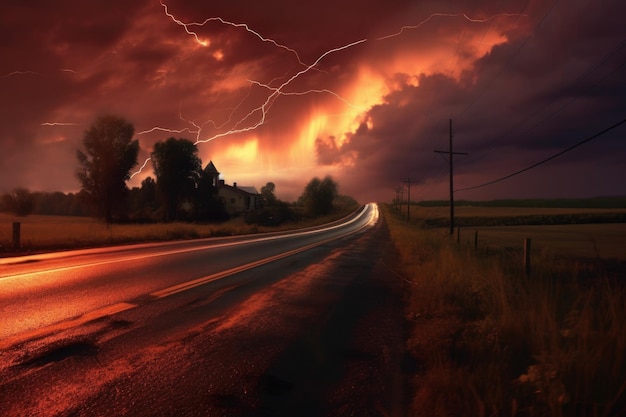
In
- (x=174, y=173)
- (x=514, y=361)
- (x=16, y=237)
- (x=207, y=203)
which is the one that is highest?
(x=174, y=173)

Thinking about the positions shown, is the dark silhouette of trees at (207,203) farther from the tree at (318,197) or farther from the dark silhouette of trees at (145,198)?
the tree at (318,197)

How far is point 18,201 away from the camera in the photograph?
4019 cm

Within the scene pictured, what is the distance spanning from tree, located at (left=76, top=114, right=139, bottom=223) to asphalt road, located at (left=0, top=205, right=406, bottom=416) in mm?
37073

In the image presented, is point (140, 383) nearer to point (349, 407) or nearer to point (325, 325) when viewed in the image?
point (349, 407)

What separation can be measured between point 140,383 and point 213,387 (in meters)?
0.63

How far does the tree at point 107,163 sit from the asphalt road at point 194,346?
122ft

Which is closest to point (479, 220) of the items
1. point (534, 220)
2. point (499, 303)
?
point (534, 220)

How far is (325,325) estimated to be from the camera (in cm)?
525

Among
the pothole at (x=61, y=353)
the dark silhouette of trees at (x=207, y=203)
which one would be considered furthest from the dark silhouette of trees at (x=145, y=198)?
the pothole at (x=61, y=353)

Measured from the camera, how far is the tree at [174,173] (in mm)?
52250

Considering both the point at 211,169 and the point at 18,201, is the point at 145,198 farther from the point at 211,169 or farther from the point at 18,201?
the point at 18,201

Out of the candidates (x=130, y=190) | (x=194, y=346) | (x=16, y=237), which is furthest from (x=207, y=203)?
(x=194, y=346)

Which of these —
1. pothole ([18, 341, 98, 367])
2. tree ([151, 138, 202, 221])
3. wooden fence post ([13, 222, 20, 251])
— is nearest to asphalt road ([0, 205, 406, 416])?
pothole ([18, 341, 98, 367])

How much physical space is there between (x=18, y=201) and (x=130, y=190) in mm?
11325
